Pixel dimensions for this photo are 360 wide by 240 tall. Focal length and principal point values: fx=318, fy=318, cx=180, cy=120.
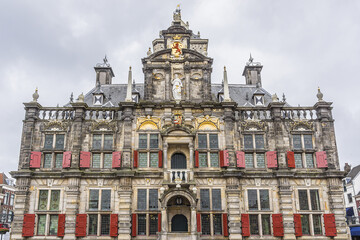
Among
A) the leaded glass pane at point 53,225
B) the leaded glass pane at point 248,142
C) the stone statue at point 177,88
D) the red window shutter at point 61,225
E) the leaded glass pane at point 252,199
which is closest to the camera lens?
the red window shutter at point 61,225

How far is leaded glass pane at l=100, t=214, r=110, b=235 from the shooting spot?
25703 millimetres

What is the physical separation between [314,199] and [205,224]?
9.46 meters

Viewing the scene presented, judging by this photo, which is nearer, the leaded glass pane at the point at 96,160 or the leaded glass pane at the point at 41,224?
the leaded glass pane at the point at 41,224

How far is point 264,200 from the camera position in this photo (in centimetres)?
2662

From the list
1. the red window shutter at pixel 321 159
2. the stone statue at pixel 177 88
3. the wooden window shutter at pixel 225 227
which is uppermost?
the stone statue at pixel 177 88

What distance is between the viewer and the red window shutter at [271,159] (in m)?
27.3

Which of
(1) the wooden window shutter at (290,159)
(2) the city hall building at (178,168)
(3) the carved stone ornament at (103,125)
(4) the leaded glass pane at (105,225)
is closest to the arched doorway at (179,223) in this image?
(2) the city hall building at (178,168)

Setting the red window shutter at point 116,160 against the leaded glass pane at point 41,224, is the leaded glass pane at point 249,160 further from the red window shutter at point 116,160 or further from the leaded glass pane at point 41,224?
the leaded glass pane at point 41,224

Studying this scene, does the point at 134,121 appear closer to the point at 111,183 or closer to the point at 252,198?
the point at 111,183

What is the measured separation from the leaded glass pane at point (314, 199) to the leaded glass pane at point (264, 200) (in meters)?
3.69

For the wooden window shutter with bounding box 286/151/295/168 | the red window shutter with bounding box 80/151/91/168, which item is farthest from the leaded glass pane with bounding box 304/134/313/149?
the red window shutter with bounding box 80/151/91/168

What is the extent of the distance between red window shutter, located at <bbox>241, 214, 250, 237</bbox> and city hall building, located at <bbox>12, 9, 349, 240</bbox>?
79mm

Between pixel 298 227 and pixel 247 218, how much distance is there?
4.15 metres

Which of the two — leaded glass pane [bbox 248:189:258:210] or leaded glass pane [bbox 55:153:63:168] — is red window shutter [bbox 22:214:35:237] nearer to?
leaded glass pane [bbox 55:153:63:168]
